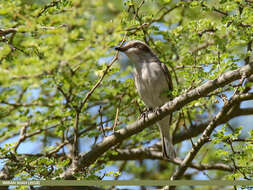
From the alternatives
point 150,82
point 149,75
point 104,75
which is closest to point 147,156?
point 150,82

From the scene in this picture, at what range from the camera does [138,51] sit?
23.4 feet

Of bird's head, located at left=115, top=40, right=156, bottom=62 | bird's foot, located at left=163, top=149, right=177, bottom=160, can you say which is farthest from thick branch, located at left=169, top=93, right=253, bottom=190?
bird's head, located at left=115, top=40, right=156, bottom=62

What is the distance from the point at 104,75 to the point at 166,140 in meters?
2.93

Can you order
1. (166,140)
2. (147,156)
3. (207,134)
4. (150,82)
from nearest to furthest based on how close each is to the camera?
1. (207,134)
2. (150,82)
3. (166,140)
4. (147,156)

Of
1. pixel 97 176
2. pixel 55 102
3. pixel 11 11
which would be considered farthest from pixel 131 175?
pixel 11 11

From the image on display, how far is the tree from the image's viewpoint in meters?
3.75

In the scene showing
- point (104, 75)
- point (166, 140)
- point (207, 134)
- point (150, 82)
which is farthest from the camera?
point (166, 140)

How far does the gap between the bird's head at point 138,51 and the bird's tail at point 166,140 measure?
152 cm

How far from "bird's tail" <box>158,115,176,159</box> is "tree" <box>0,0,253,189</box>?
36 centimetres

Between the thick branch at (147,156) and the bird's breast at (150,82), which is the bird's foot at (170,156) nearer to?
the thick branch at (147,156)

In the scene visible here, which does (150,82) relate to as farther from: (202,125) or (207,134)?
(202,125)

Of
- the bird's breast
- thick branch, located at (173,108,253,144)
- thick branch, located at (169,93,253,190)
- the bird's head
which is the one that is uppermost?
the bird's head

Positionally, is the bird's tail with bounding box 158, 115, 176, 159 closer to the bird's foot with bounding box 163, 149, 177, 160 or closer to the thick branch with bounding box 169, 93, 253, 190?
the bird's foot with bounding box 163, 149, 177, 160

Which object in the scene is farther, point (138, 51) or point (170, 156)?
point (170, 156)
